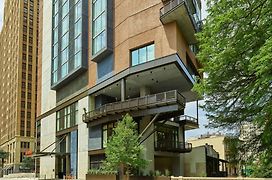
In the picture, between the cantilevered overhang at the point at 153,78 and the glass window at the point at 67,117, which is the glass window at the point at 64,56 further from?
the cantilevered overhang at the point at 153,78

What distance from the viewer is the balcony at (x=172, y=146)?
Answer: 43809 mm

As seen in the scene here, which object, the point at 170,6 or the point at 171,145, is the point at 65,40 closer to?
the point at 171,145

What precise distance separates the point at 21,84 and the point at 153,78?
350 ft

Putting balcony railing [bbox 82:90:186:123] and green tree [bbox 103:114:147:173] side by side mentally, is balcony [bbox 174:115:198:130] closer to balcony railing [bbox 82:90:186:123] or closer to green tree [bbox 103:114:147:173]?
balcony railing [bbox 82:90:186:123]

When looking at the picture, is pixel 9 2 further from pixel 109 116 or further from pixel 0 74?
pixel 109 116

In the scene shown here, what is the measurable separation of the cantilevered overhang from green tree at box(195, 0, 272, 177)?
2227 centimetres

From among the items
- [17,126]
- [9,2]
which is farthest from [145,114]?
[9,2]

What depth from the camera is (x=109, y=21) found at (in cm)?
4462

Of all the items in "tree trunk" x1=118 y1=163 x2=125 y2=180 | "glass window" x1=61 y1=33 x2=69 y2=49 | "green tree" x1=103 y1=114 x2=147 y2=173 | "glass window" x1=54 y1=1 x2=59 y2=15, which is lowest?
"tree trunk" x1=118 y1=163 x2=125 y2=180

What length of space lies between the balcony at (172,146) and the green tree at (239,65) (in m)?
28.5

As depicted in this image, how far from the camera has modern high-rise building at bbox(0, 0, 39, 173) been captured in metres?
137

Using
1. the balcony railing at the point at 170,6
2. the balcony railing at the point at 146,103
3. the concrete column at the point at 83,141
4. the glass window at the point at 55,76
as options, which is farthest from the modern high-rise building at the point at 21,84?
the balcony railing at the point at 170,6

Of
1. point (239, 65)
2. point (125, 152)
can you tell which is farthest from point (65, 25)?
point (239, 65)

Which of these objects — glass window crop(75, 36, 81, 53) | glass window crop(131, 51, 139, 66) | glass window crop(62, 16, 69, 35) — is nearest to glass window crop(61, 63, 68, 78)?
glass window crop(75, 36, 81, 53)
